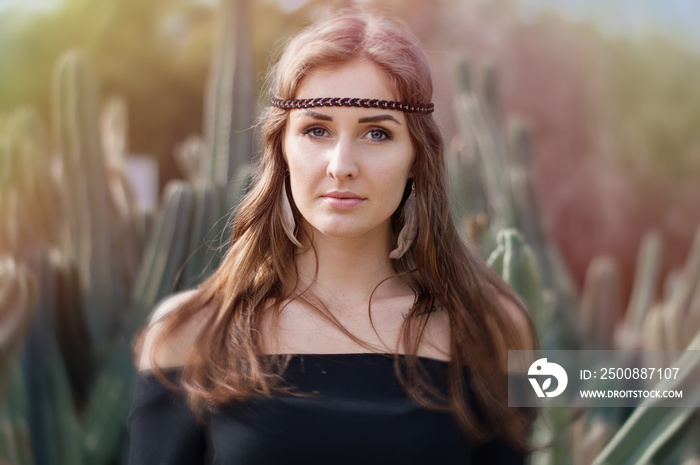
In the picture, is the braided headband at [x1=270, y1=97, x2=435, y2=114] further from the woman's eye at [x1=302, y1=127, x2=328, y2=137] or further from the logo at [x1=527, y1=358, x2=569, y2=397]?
the logo at [x1=527, y1=358, x2=569, y2=397]

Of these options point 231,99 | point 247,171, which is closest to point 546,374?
point 247,171

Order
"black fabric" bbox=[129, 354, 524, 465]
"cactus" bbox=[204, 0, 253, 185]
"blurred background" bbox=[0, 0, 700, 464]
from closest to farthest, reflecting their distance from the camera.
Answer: "black fabric" bbox=[129, 354, 524, 465], "blurred background" bbox=[0, 0, 700, 464], "cactus" bbox=[204, 0, 253, 185]

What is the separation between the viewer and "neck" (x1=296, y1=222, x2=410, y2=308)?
51.4 inches

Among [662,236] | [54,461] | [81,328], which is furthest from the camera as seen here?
[662,236]

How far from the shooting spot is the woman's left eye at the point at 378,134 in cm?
123

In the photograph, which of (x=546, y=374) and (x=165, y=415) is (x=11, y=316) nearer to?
(x=165, y=415)

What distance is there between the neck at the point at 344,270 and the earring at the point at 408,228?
0.12 ft

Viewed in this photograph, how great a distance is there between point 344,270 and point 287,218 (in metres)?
0.14

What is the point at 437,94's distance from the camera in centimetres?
142

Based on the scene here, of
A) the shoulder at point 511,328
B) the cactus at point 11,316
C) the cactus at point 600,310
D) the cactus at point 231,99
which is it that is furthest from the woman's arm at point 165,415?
the cactus at point 600,310

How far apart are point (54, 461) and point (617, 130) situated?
5071 millimetres

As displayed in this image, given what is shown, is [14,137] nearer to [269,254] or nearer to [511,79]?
[269,254]

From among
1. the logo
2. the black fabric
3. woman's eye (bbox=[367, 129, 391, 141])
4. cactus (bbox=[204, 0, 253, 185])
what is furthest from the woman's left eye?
cactus (bbox=[204, 0, 253, 185])

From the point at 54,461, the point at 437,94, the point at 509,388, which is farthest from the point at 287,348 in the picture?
the point at 54,461
